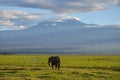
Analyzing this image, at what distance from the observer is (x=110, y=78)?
34.4 meters

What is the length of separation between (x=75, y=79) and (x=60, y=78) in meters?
1.37

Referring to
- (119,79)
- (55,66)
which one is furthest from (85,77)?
(55,66)

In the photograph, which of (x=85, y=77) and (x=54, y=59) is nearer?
(x=85, y=77)

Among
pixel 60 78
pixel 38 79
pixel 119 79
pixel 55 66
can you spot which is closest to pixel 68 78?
pixel 60 78

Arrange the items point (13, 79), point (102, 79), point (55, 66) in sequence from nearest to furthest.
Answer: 1. point (13, 79)
2. point (102, 79)
3. point (55, 66)

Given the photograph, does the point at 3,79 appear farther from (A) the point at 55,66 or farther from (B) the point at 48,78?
(A) the point at 55,66

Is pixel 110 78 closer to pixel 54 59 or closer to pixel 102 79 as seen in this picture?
pixel 102 79

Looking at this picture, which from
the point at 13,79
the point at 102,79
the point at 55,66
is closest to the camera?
the point at 13,79

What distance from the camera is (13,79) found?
30953 mm

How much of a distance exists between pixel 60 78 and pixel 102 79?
3.91m

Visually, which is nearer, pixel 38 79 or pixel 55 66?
pixel 38 79

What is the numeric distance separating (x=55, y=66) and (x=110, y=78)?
14.6 meters

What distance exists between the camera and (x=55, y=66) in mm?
48031

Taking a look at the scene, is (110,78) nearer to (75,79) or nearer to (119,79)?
(119,79)
